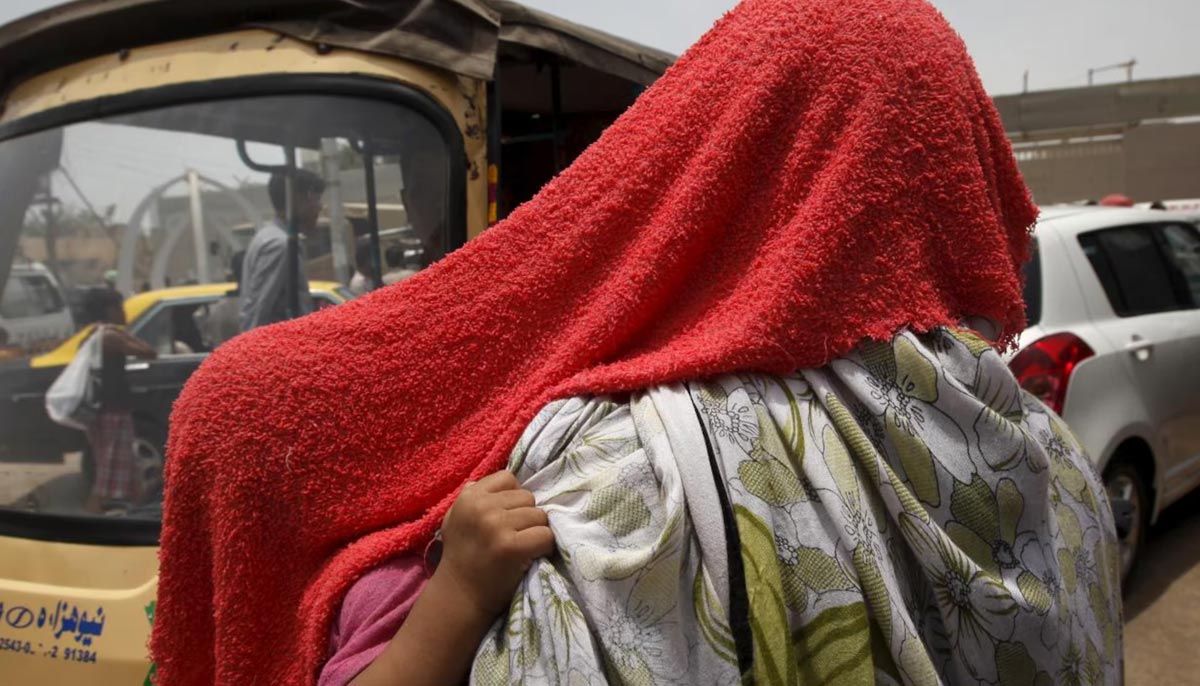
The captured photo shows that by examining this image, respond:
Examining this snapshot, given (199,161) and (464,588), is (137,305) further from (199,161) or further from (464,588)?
(464,588)

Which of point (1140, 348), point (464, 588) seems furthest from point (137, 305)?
point (1140, 348)

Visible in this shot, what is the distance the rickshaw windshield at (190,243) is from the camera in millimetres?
2492

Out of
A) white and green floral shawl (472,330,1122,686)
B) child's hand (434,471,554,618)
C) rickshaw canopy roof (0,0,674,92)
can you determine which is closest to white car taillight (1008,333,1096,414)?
→ rickshaw canopy roof (0,0,674,92)

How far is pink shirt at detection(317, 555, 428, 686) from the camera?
1089 millimetres

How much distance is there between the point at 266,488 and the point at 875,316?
31.1 inches

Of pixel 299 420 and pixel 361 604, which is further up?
pixel 299 420

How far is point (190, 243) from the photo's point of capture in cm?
268

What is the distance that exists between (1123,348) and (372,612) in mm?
4092

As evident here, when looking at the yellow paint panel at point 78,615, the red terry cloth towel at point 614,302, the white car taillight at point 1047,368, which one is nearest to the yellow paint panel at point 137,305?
the yellow paint panel at point 78,615

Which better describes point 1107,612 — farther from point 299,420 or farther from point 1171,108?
point 1171,108

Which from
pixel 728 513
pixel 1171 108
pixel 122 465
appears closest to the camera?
pixel 728 513

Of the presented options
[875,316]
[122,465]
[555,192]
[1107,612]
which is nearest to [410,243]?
[122,465]

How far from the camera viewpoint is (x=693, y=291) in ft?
3.78

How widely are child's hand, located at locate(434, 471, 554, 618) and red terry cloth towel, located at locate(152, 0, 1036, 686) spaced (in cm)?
8
